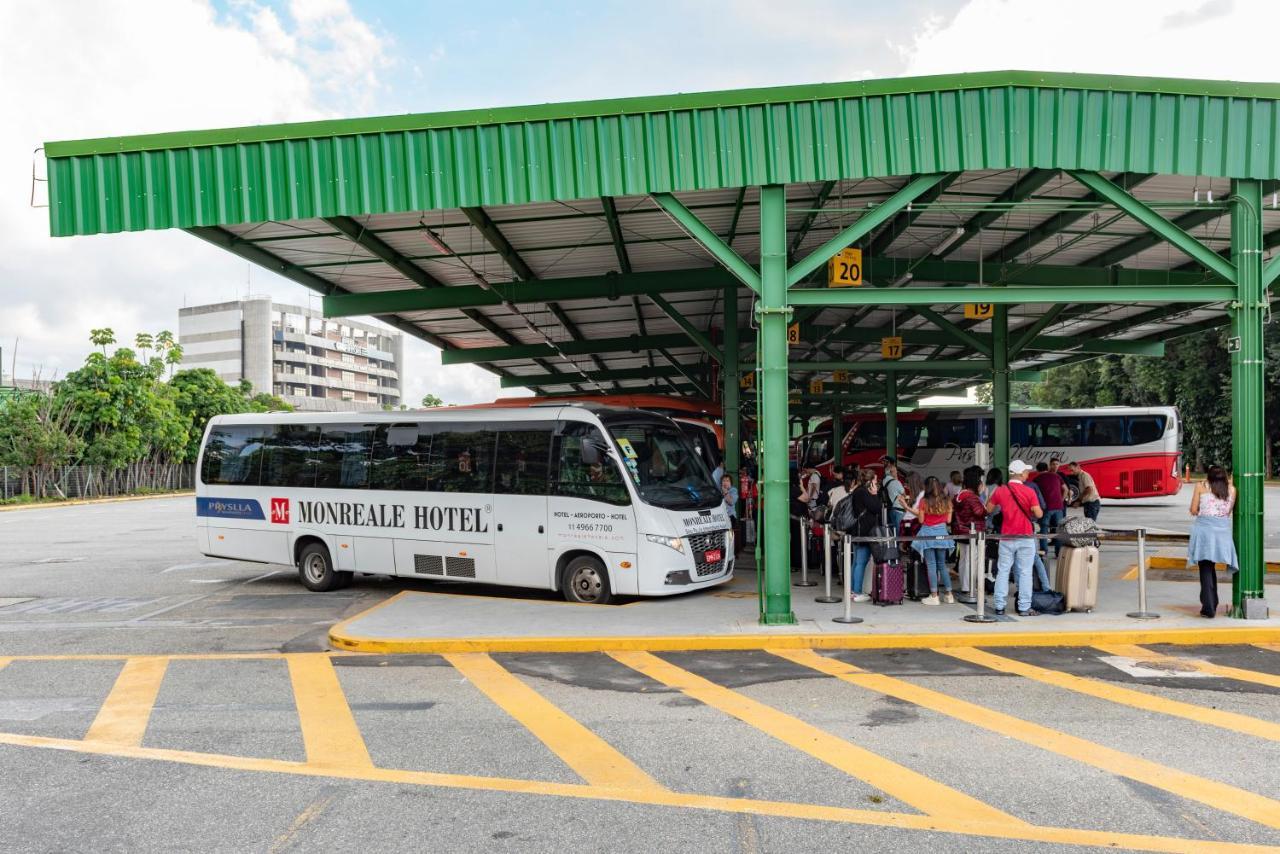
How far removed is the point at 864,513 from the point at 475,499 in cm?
523

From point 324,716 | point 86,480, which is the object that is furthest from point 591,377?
point 86,480

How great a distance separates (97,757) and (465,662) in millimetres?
3536

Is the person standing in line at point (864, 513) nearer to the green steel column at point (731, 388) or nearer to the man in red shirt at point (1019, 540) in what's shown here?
the man in red shirt at point (1019, 540)

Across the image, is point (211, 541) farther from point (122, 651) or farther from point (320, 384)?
point (320, 384)

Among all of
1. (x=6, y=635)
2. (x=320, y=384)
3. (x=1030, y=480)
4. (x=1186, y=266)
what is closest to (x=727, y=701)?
(x=1030, y=480)

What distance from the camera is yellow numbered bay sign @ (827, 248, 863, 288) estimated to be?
11750 millimetres

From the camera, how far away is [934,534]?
460 inches

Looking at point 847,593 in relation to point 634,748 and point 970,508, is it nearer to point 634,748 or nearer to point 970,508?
point 970,508

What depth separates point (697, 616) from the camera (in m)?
11.1

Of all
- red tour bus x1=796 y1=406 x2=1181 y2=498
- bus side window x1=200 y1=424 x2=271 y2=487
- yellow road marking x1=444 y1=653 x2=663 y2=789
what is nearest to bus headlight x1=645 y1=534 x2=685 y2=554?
yellow road marking x1=444 y1=653 x2=663 y2=789

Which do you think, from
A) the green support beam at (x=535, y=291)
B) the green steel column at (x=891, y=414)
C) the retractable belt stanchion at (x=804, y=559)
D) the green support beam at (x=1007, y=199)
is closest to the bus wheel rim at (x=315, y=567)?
the green support beam at (x=535, y=291)

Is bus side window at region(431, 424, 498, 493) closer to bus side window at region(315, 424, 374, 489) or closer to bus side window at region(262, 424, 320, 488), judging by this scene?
bus side window at region(315, 424, 374, 489)

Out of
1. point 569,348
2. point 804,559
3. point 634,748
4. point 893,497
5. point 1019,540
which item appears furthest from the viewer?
point 569,348

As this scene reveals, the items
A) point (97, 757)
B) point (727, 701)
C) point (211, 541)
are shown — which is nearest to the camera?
point (97, 757)
